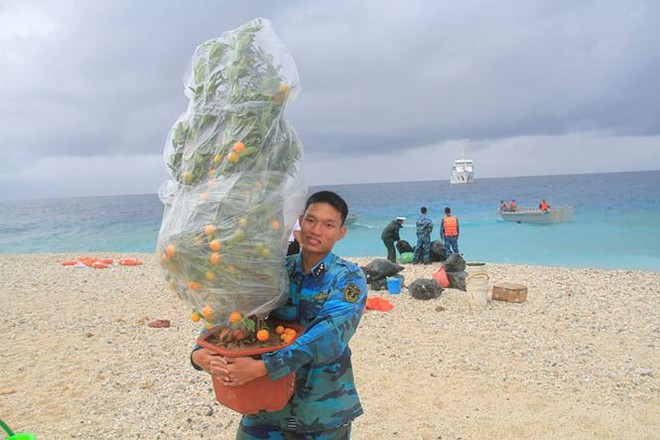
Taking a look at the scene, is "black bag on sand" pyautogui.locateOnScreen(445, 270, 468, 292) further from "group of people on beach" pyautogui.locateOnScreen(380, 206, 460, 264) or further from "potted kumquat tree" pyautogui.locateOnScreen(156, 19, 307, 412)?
"potted kumquat tree" pyautogui.locateOnScreen(156, 19, 307, 412)

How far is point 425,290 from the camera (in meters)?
8.88

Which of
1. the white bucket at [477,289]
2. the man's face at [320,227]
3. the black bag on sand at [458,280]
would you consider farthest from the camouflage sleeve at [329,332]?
the black bag on sand at [458,280]

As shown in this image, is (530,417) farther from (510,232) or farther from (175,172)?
(510,232)

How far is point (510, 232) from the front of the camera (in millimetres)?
29625

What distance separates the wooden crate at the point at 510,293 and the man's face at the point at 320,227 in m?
7.50

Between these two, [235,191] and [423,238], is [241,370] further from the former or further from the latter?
[423,238]

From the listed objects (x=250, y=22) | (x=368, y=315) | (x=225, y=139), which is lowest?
(x=368, y=315)

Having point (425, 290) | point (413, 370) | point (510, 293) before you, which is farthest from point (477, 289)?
point (413, 370)

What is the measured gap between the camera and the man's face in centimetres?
201

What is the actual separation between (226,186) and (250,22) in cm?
80

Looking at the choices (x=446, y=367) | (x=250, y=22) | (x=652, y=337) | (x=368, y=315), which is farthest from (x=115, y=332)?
(x=652, y=337)

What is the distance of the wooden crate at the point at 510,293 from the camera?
8.59 m

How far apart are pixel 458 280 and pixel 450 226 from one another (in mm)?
3786

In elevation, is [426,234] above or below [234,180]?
below
